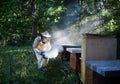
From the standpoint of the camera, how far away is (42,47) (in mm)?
6184

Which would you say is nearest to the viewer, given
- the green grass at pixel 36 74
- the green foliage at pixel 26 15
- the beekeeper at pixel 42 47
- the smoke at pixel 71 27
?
the green grass at pixel 36 74

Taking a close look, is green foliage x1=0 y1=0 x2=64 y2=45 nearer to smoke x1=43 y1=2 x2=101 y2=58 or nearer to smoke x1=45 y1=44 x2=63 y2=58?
smoke x1=43 y1=2 x2=101 y2=58

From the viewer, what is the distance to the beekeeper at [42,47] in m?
6.07

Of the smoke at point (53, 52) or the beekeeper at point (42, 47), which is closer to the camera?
the beekeeper at point (42, 47)

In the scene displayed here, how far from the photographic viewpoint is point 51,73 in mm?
5969

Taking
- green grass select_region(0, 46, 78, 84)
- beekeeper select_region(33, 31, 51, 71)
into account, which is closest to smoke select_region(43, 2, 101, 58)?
green grass select_region(0, 46, 78, 84)

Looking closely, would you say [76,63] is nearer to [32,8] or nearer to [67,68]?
[67,68]

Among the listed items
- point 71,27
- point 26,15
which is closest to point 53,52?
point 26,15

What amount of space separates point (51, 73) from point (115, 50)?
2.20m

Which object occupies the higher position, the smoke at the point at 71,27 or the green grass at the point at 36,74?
the smoke at the point at 71,27

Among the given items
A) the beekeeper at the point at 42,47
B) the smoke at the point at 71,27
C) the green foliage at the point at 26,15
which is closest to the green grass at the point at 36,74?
the beekeeper at the point at 42,47

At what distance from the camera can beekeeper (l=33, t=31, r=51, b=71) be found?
6.07 meters

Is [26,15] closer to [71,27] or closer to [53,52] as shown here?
[71,27]

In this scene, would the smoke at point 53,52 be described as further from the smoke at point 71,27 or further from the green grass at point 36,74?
the smoke at point 71,27
